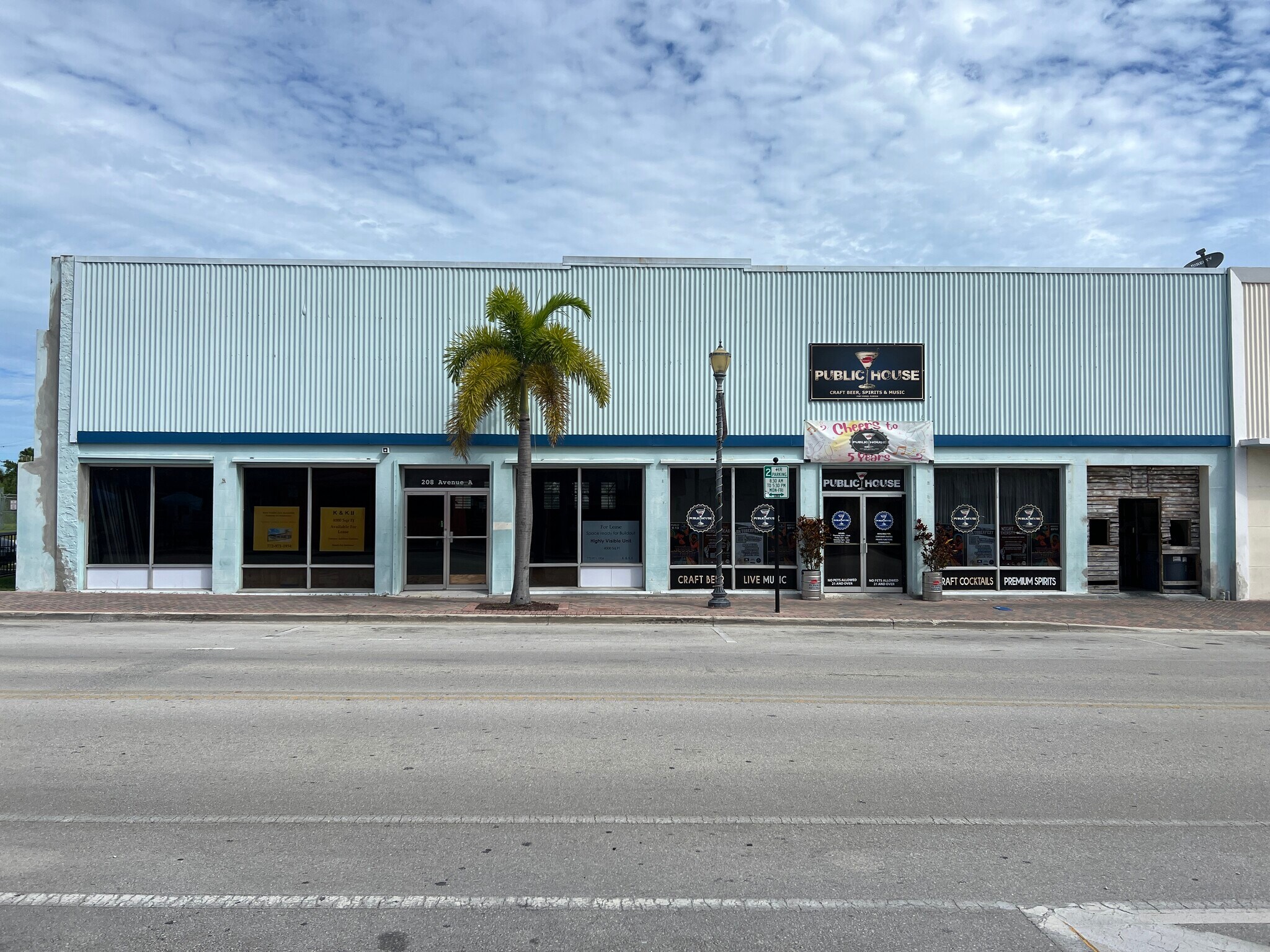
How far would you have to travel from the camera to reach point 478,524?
20688 millimetres

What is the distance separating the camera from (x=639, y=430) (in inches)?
808

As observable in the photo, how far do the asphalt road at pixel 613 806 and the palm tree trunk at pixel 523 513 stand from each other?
6792mm

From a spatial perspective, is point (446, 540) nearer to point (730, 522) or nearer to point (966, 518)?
point (730, 522)

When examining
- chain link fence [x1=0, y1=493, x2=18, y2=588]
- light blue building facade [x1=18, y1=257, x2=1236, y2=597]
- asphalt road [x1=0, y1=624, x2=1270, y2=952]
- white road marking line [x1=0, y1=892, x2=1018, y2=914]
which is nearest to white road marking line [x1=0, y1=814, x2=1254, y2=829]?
asphalt road [x1=0, y1=624, x2=1270, y2=952]

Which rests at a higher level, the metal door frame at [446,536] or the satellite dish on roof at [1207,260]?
the satellite dish on roof at [1207,260]

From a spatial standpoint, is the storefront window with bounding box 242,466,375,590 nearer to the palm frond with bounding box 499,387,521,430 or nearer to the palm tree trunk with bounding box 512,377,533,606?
the palm frond with bounding box 499,387,521,430

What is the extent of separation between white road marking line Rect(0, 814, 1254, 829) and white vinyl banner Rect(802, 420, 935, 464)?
1496 cm

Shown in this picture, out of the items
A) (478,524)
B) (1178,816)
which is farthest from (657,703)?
(478,524)

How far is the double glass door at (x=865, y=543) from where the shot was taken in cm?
2081

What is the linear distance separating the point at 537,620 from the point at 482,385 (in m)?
4.33

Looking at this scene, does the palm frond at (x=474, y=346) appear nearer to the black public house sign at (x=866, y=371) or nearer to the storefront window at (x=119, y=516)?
the black public house sign at (x=866, y=371)

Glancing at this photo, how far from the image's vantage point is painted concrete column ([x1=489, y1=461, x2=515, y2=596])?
799 inches

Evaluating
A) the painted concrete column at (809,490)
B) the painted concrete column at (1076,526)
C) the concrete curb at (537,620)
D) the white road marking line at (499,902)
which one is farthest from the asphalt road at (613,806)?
the painted concrete column at (1076,526)

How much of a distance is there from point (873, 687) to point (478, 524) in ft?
40.1
